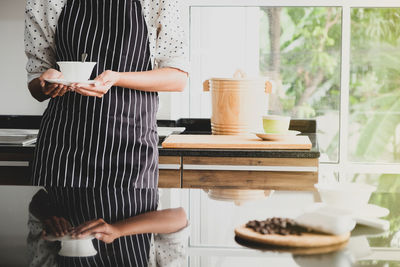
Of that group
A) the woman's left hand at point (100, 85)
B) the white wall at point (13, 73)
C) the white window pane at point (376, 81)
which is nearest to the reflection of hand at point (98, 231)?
the woman's left hand at point (100, 85)

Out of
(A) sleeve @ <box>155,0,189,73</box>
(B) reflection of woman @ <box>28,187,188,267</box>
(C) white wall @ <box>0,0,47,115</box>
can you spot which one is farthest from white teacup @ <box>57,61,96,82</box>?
(C) white wall @ <box>0,0,47,115</box>

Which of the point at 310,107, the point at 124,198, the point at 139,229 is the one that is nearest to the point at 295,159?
the point at 310,107

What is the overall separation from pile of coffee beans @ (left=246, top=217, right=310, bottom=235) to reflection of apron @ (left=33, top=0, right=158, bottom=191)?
2.86 feet

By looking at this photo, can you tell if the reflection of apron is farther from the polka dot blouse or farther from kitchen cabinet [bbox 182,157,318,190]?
kitchen cabinet [bbox 182,157,318,190]

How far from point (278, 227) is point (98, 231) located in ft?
0.92

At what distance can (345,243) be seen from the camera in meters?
0.96

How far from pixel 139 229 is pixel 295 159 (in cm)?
166

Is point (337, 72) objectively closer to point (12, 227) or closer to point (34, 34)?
point (34, 34)

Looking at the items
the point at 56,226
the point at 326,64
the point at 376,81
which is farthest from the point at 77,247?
the point at 376,81

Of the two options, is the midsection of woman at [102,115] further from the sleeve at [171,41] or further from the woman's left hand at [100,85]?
the woman's left hand at [100,85]

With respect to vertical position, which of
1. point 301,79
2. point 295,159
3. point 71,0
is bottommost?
point 295,159

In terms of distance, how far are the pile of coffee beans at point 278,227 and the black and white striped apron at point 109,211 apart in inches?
6.5

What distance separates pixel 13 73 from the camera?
3416 mm

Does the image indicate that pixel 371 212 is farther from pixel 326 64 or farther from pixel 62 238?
pixel 326 64
